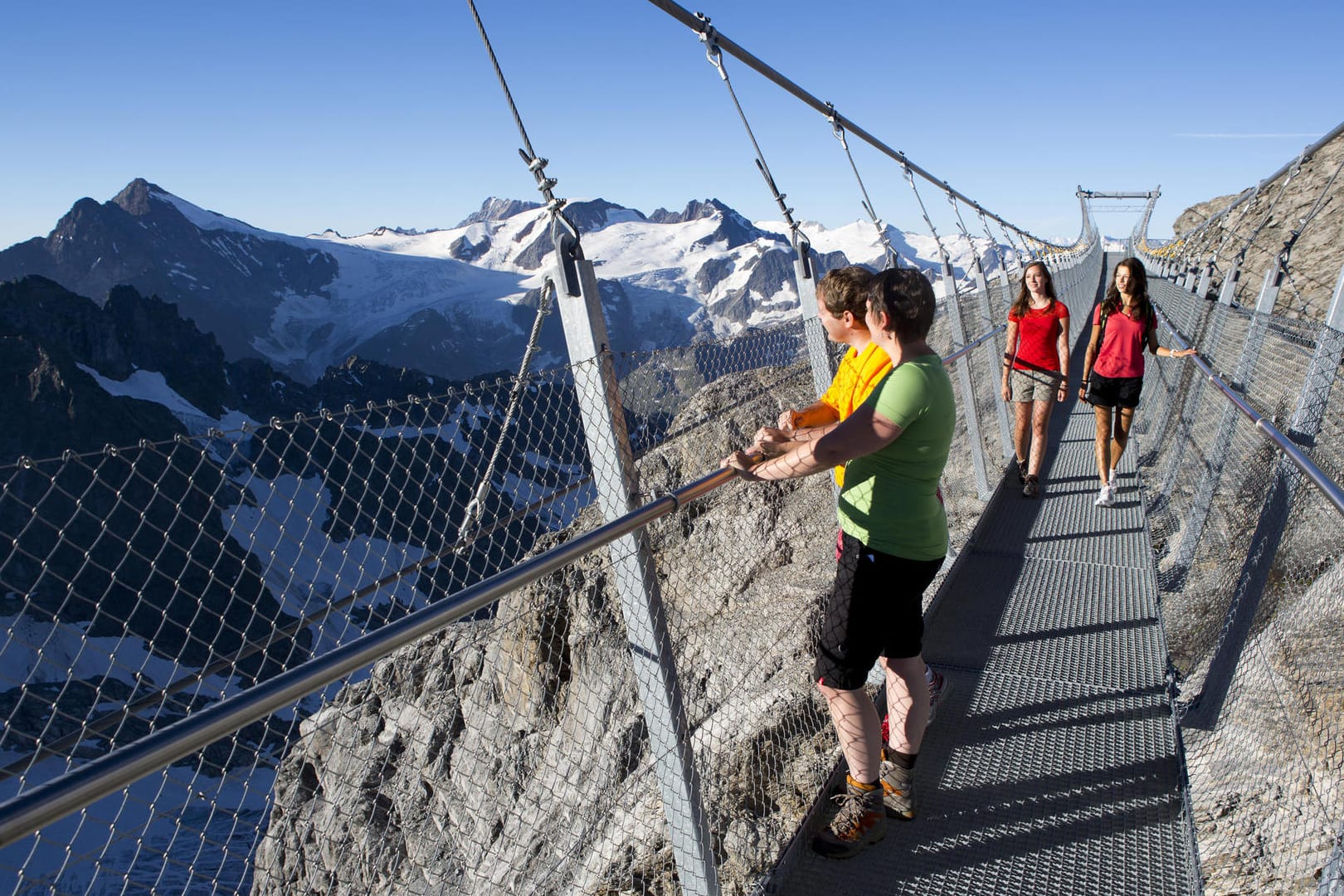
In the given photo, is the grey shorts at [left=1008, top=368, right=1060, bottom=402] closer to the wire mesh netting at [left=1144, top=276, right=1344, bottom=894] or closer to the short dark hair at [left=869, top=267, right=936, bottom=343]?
the wire mesh netting at [left=1144, top=276, right=1344, bottom=894]

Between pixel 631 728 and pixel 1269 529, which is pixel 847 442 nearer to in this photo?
pixel 1269 529

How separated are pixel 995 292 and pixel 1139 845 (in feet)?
24.3

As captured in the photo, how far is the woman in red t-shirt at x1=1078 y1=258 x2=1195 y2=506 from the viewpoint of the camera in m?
5.45

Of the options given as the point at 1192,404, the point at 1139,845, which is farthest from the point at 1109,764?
the point at 1192,404

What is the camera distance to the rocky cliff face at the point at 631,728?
296 cm

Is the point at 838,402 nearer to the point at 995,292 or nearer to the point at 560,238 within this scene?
the point at 560,238

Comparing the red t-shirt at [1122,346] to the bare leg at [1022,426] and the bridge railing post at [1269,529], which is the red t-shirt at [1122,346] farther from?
the bridge railing post at [1269,529]

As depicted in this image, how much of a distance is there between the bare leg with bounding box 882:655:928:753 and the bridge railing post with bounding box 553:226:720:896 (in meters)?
0.72

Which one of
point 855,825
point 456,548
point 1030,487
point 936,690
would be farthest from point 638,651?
point 1030,487

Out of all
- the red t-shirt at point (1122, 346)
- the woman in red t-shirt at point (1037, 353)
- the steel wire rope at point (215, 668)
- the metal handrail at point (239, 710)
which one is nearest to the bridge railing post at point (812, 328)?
the steel wire rope at point (215, 668)

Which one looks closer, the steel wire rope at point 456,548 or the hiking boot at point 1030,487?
the steel wire rope at point 456,548

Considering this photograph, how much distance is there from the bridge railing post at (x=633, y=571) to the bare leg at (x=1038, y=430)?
4366 millimetres

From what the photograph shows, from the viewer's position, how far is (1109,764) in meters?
3.04

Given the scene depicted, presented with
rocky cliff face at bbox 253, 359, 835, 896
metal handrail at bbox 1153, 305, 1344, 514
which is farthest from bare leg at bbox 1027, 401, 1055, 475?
rocky cliff face at bbox 253, 359, 835, 896
